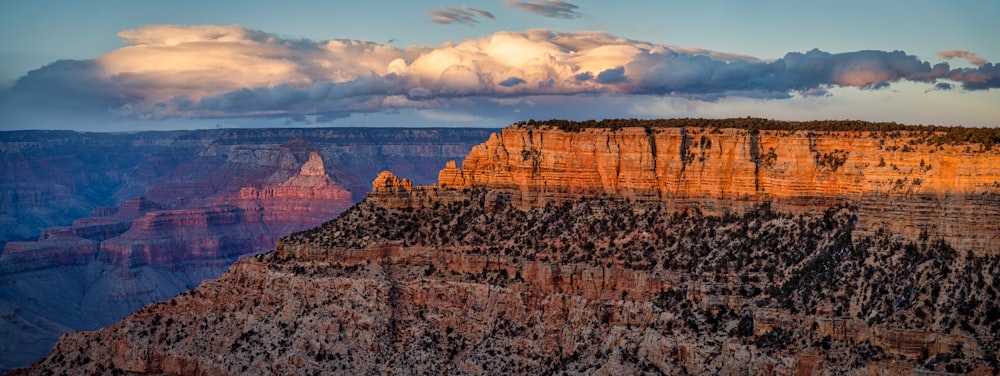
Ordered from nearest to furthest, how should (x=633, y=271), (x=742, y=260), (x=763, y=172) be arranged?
(x=742, y=260) < (x=633, y=271) < (x=763, y=172)

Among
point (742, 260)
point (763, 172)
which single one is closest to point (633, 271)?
point (742, 260)

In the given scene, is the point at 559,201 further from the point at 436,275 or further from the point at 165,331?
the point at 165,331

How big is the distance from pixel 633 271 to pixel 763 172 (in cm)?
1020

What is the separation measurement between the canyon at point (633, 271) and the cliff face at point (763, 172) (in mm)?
121

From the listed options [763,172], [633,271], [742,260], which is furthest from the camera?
[763,172]

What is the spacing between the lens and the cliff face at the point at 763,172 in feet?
212

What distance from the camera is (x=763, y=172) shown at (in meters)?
77.4

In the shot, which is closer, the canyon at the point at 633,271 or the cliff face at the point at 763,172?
the canyon at the point at 633,271

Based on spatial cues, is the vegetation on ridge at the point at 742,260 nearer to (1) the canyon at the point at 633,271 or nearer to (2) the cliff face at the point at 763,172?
(1) the canyon at the point at 633,271

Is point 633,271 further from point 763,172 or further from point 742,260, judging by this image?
point 763,172

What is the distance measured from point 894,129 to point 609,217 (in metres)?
17.9

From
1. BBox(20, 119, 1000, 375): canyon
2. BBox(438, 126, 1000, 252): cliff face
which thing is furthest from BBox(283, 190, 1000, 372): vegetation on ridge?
BBox(438, 126, 1000, 252): cliff face

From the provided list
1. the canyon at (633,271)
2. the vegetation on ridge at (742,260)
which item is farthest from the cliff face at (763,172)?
the vegetation on ridge at (742,260)

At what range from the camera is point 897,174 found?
68.1 meters
